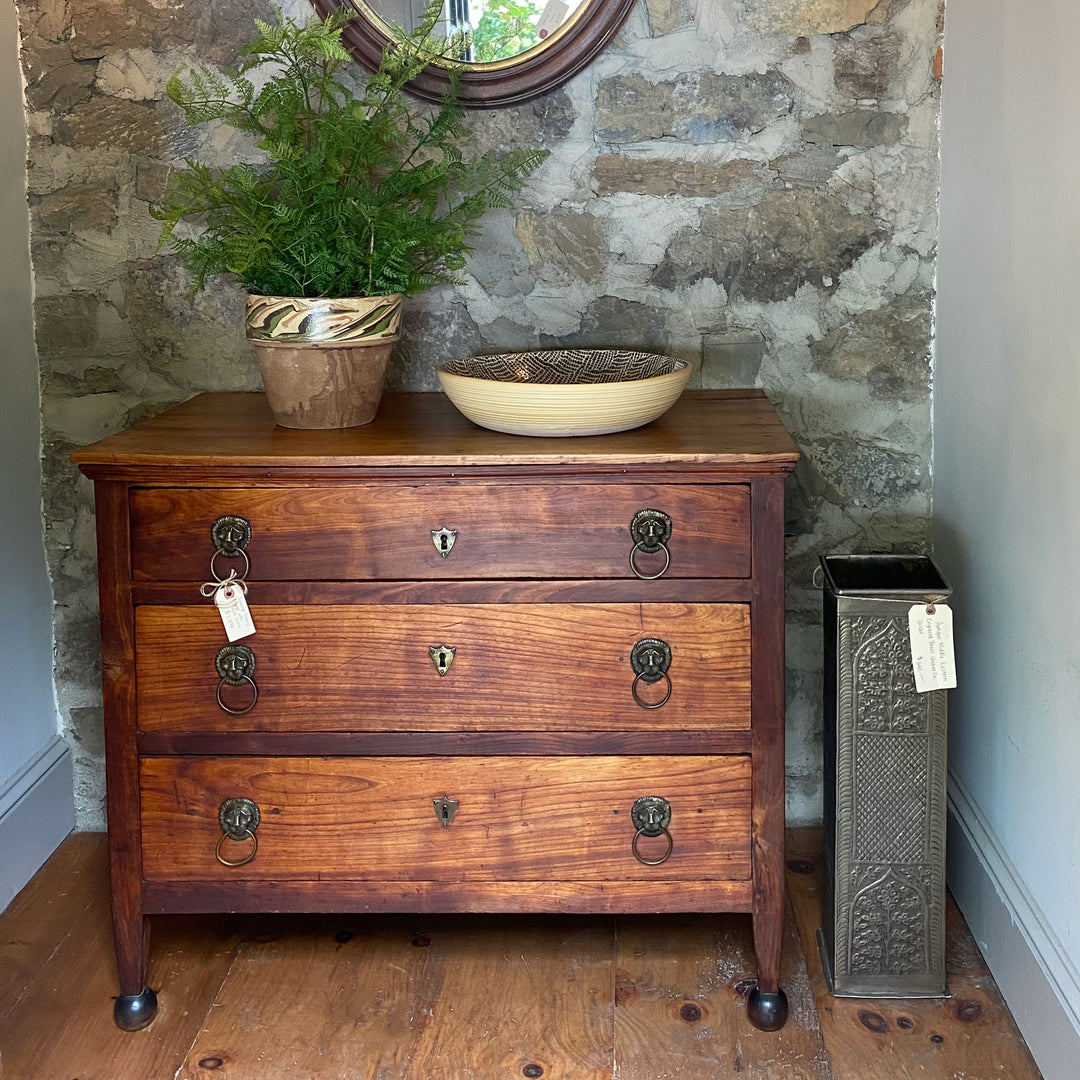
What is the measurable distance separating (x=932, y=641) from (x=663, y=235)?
92 cm

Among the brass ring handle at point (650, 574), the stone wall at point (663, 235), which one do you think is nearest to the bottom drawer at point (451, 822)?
the brass ring handle at point (650, 574)

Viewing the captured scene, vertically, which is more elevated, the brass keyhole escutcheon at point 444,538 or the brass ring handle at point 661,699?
the brass keyhole escutcheon at point 444,538

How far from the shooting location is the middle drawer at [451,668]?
1.86 meters

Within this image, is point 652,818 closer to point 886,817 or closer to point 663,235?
point 886,817

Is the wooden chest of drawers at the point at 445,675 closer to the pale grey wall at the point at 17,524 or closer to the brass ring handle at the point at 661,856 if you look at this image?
the brass ring handle at the point at 661,856

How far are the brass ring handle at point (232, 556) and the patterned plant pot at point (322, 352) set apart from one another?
261mm

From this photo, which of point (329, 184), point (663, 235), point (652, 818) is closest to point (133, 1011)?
point (652, 818)

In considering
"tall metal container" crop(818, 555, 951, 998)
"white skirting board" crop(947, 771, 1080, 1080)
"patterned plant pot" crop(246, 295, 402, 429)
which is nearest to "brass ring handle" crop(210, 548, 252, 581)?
"patterned plant pot" crop(246, 295, 402, 429)

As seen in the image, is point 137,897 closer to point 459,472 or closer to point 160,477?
point 160,477

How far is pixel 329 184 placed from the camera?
196 cm

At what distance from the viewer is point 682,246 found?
230 cm

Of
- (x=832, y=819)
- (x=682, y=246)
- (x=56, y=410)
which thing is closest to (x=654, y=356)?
(x=682, y=246)

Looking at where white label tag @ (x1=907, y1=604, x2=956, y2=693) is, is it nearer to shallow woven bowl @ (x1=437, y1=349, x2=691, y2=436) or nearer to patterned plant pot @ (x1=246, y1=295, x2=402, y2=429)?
shallow woven bowl @ (x1=437, y1=349, x2=691, y2=436)

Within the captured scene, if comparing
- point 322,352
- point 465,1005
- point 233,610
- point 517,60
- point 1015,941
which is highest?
point 517,60
